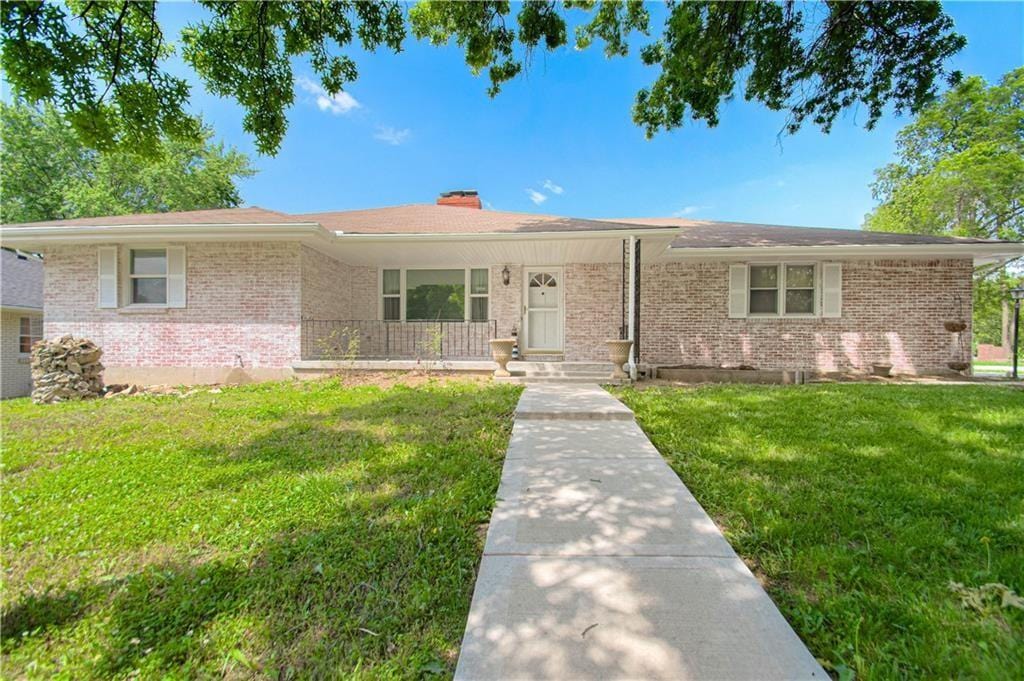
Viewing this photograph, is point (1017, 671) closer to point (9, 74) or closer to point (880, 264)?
point (9, 74)

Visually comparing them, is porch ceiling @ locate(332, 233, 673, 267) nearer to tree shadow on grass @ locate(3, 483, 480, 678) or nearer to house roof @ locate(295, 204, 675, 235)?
house roof @ locate(295, 204, 675, 235)

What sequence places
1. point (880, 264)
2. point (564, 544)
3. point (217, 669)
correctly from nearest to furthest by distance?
1. point (217, 669)
2. point (564, 544)
3. point (880, 264)


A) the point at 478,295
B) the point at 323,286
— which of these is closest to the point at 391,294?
the point at 323,286

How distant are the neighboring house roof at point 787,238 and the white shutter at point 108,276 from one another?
11.9 metres

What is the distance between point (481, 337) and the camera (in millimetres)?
10531

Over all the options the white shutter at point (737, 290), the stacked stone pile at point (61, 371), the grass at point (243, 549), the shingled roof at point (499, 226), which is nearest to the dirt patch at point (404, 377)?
the shingled roof at point (499, 226)

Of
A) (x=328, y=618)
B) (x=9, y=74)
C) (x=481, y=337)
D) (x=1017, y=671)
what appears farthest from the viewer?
(x=481, y=337)

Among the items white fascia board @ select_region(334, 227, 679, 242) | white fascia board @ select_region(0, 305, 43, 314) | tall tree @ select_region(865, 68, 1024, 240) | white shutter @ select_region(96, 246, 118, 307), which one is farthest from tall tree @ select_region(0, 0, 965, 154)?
tall tree @ select_region(865, 68, 1024, 240)

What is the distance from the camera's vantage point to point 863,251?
8.54 m

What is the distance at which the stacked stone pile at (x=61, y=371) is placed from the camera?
22.7 ft

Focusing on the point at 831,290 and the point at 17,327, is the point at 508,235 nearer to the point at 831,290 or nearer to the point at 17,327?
the point at 831,290

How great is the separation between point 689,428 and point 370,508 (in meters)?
3.37

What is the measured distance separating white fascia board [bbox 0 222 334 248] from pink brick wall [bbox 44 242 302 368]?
37 cm

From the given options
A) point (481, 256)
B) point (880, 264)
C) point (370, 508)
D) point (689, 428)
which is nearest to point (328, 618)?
point (370, 508)
